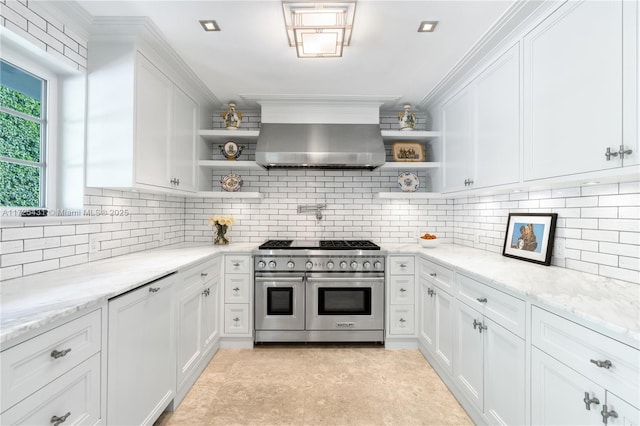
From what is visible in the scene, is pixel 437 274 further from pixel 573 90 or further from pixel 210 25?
pixel 210 25

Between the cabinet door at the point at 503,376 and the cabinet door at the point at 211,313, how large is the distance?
2.13 meters

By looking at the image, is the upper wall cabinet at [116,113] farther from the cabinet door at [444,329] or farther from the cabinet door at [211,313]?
the cabinet door at [444,329]

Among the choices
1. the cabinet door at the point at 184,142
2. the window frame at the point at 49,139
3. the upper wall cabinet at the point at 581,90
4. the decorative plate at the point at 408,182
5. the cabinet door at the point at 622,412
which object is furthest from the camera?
the decorative plate at the point at 408,182

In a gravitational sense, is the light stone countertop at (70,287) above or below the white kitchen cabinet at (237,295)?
above

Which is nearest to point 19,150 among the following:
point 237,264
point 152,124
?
point 152,124

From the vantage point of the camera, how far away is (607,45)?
142 cm

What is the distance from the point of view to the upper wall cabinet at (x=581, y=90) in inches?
53.0

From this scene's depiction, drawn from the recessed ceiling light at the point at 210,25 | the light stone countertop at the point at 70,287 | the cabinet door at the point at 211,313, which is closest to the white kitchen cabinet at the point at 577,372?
the light stone countertop at the point at 70,287

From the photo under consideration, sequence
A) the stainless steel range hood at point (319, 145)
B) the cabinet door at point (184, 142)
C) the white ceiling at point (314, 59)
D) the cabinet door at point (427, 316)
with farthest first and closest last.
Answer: the stainless steel range hood at point (319, 145) < the cabinet door at point (184, 142) < the cabinet door at point (427, 316) < the white ceiling at point (314, 59)

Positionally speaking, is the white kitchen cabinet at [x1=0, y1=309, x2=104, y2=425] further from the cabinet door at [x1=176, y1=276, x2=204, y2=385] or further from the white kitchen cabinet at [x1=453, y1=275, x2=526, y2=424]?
the white kitchen cabinet at [x1=453, y1=275, x2=526, y2=424]

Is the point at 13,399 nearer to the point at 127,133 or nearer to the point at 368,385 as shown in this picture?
the point at 127,133

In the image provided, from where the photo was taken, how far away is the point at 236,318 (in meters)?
3.07

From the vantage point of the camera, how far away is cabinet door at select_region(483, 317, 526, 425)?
1.54 meters

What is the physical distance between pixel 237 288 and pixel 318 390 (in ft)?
4.01
